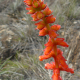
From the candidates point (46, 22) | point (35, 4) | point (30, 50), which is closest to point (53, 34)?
point (46, 22)

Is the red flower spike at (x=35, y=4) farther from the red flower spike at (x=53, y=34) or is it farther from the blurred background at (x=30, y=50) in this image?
the blurred background at (x=30, y=50)

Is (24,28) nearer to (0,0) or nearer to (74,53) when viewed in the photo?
(74,53)

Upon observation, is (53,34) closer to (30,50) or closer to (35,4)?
(35,4)

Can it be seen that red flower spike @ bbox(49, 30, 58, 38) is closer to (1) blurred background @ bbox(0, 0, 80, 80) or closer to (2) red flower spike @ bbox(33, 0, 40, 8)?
(2) red flower spike @ bbox(33, 0, 40, 8)

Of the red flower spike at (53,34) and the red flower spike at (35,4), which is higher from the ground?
the red flower spike at (35,4)

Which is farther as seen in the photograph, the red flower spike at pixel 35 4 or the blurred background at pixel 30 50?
the blurred background at pixel 30 50

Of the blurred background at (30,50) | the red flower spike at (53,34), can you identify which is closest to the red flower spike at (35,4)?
the red flower spike at (53,34)

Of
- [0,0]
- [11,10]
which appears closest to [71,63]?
[11,10]

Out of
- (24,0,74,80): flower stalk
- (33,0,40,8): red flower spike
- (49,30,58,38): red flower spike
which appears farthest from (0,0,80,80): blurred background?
(33,0,40,8): red flower spike

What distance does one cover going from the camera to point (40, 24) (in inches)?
27.4

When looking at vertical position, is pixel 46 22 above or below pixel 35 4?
below

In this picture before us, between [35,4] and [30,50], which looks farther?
[30,50]

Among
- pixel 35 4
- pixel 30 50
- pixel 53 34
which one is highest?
pixel 35 4

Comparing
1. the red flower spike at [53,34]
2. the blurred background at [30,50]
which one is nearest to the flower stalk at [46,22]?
the red flower spike at [53,34]
